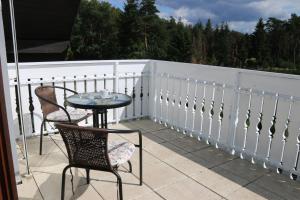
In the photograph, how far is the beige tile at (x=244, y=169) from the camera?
283 cm

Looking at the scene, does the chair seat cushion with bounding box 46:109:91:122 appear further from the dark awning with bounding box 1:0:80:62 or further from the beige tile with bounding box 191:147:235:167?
the dark awning with bounding box 1:0:80:62

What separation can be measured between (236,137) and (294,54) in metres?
24.0

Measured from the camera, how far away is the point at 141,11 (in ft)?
91.5

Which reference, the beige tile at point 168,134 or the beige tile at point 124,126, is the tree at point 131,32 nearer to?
the beige tile at point 124,126

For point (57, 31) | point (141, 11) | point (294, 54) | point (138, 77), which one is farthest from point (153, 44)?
point (138, 77)

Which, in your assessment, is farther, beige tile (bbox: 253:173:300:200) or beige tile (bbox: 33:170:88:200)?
beige tile (bbox: 253:173:300:200)

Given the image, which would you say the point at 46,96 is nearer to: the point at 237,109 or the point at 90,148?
the point at 90,148

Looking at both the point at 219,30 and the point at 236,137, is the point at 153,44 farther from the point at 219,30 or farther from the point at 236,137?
the point at 236,137

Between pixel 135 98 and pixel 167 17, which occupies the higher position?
pixel 167 17

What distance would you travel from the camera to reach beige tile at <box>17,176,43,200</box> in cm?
235

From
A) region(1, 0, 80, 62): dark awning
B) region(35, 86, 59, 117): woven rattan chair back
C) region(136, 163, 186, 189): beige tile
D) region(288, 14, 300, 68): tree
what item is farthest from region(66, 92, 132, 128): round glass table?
region(288, 14, 300, 68): tree

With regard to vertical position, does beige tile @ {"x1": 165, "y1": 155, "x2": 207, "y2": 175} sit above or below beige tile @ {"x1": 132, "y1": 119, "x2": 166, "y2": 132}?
below

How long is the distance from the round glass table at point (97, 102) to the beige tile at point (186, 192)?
3.32 ft

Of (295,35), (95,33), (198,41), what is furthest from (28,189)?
(95,33)
